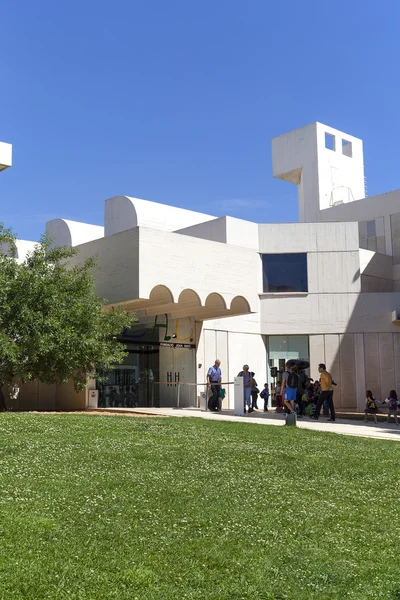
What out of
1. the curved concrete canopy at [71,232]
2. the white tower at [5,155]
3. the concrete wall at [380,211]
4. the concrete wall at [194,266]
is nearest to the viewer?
the concrete wall at [194,266]

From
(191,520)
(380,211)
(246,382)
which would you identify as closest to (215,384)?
(246,382)

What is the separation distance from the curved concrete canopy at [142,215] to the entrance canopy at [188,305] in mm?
11310

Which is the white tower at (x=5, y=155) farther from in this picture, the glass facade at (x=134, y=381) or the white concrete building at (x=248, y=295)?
the glass facade at (x=134, y=381)

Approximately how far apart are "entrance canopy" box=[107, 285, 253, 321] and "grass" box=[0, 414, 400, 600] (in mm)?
12579

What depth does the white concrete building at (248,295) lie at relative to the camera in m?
24.1

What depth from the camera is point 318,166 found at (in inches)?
2012

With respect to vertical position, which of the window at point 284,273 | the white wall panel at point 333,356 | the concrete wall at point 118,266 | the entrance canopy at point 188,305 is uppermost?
the window at point 284,273

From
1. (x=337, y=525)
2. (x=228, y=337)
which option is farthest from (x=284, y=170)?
(x=337, y=525)

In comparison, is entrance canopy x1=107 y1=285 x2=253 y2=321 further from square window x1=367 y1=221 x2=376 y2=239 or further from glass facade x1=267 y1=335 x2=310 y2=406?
square window x1=367 y1=221 x2=376 y2=239

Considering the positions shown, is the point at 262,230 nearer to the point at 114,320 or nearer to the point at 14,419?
the point at 114,320

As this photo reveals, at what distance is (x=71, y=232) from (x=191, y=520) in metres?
36.2

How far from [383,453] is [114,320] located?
37.0 feet

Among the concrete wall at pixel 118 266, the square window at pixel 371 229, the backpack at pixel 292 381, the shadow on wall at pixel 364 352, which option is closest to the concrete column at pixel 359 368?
the shadow on wall at pixel 364 352

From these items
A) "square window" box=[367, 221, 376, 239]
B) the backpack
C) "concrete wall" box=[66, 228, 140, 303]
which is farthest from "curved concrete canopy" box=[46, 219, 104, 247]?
the backpack
